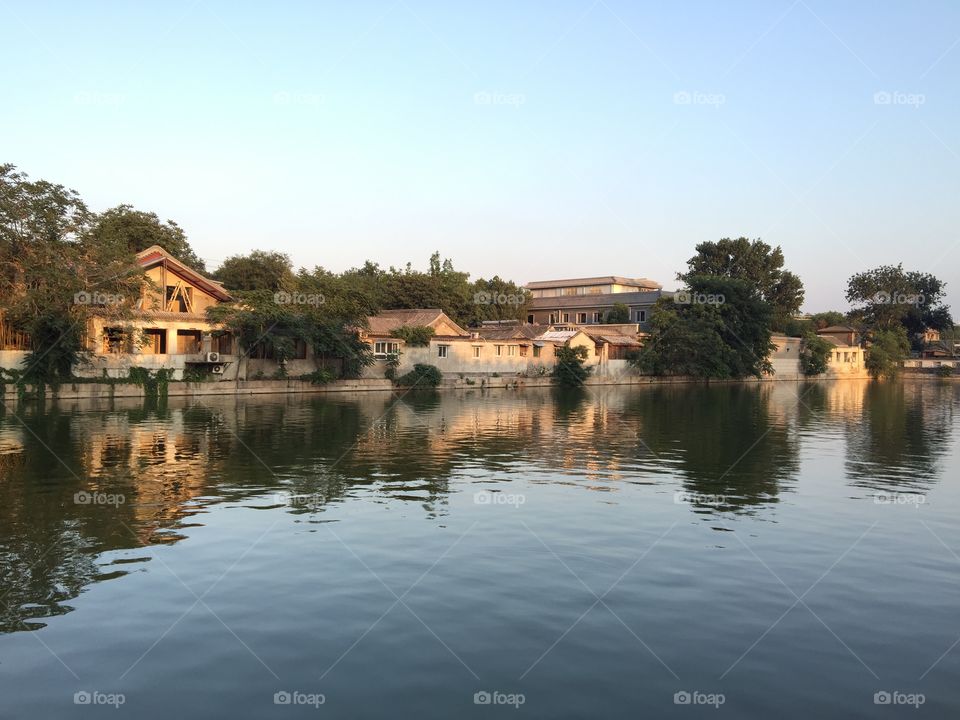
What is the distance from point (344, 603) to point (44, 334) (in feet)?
131

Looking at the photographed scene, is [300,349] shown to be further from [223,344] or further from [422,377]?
[422,377]

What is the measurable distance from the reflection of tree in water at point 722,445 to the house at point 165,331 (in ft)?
90.4

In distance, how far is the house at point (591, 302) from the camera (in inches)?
3999

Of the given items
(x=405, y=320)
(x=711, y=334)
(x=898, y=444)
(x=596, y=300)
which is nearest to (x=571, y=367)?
(x=711, y=334)

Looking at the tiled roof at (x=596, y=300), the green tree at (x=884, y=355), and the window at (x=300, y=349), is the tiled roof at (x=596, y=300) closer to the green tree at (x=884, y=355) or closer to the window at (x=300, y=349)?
the green tree at (x=884, y=355)

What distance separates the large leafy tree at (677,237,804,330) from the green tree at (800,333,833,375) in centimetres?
686

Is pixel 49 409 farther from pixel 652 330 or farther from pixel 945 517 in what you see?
pixel 652 330

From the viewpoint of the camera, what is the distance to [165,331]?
52812 millimetres

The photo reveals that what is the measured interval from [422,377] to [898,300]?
3246 inches

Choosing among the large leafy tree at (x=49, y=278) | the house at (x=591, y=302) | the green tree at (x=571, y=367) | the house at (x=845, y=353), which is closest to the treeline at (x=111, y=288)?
the large leafy tree at (x=49, y=278)

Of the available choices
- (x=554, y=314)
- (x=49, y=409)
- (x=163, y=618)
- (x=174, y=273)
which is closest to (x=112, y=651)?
(x=163, y=618)

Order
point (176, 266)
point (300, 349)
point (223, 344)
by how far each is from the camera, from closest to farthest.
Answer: point (176, 266)
point (223, 344)
point (300, 349)

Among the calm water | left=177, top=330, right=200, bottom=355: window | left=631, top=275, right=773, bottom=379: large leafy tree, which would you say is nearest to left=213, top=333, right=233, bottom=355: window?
left=177, top=330, right=200, bottom=355: window

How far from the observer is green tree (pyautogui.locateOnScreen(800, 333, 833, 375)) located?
306ft
